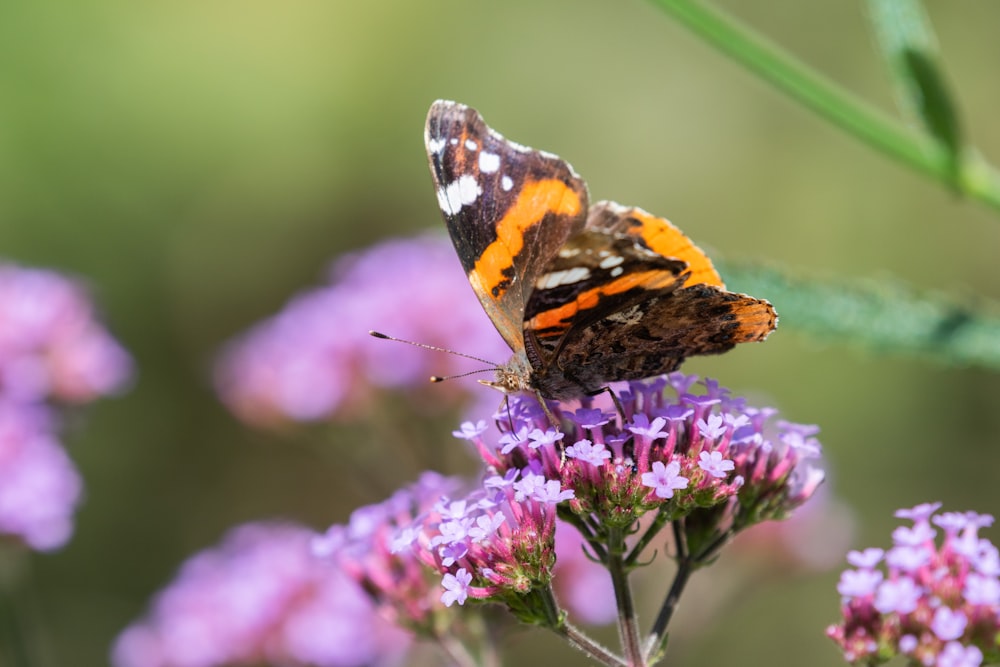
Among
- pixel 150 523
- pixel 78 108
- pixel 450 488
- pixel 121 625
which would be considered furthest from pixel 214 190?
pixel 450 488

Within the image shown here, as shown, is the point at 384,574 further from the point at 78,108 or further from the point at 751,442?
the point at 78,108

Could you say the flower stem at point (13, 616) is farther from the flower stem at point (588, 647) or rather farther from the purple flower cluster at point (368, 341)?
the flower stem at point (588, 647)

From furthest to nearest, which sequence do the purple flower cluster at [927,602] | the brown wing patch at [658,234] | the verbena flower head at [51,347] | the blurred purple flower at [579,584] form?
1. the verbena flower head at [51,347]
2. the blurred purple flower at [579,584]
3. the brown wing patch at [658,234]
4. the purple flower cluster at [927,602]

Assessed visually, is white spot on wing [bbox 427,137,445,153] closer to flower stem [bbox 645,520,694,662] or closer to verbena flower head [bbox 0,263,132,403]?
flower stem [bbox 645,520,694,662]

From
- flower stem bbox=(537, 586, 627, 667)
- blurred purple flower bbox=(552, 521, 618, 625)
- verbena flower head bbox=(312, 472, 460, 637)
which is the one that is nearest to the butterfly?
verbena flower head bbox=(312, 472, 460, 637)

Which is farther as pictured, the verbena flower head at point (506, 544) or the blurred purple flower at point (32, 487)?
the blurred purple flower at point (32, 487)

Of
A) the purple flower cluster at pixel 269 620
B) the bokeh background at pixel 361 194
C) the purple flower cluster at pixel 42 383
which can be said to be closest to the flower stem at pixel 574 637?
the purple flower cluster at pixel 269 620

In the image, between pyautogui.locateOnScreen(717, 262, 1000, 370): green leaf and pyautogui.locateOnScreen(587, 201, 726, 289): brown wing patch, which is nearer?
pyautogui.locateOnScreen(587, 201, 726, 289): brown wing patch
